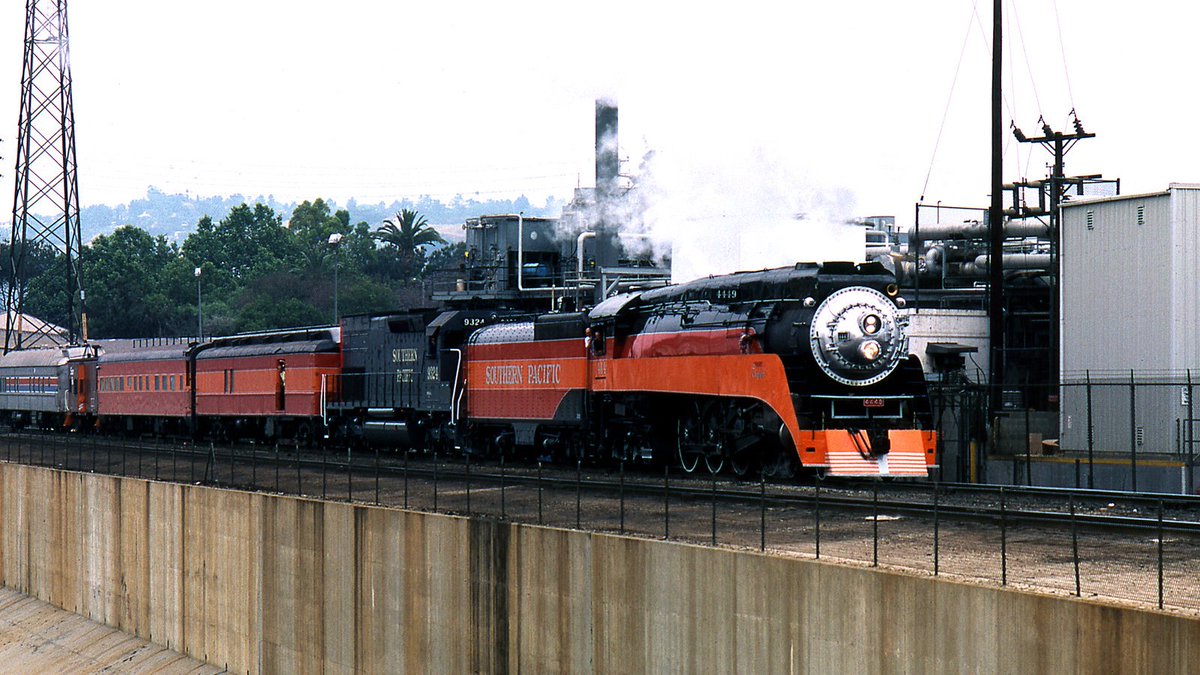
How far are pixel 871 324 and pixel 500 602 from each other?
33.1 feet

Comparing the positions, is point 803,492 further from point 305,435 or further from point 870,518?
point 305,435

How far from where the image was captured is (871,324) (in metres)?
26.6

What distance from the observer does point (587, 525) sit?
20.8 metres

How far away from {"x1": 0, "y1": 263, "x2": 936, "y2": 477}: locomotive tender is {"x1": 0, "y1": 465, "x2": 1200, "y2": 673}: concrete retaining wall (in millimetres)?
7107

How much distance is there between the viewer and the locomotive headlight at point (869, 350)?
1035 inches

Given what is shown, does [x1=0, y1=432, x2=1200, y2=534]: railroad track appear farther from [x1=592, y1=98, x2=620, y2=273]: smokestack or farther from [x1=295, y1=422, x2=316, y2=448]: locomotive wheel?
[x1=592, y1=98, x2=620, y2=273]: smokestack

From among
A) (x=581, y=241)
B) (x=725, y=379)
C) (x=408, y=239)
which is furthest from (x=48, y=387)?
(x=408, y=239)

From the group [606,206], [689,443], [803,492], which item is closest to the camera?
[803,492]

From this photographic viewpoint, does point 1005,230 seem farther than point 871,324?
Yes

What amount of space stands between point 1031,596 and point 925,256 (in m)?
39.0

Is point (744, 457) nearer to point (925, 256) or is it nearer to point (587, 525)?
point (587, 525)

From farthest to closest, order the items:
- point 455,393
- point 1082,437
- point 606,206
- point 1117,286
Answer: point 606,206 → point 455,393 → point 1117,286 → point 1082,437

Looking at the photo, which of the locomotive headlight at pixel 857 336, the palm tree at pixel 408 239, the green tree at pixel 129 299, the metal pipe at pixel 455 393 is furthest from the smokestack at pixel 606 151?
the palm tree at pixel 408 239

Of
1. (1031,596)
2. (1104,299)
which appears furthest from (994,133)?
(1031,596)
